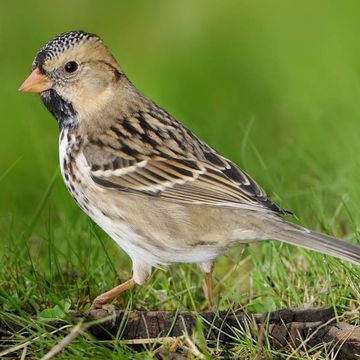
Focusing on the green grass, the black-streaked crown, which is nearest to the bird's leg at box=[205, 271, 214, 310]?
the green grass

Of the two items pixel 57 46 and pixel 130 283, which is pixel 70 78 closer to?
pixel 57 46

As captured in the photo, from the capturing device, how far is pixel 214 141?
26.2 ft

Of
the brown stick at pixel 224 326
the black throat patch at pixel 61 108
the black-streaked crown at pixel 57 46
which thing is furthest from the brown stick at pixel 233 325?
the black-streaked crown at pixel 57 46

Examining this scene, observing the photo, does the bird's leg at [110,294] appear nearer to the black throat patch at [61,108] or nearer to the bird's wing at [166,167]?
the bird's wing at [166,167]

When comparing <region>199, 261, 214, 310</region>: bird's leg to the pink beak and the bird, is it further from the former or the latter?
the pink beak

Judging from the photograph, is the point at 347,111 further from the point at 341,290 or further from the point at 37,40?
the point at 37,40

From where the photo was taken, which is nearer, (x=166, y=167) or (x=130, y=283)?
(x=130, y=283)

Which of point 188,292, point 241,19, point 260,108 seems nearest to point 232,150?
point 260,108

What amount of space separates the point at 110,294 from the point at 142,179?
0.64 m

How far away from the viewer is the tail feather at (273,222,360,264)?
487 cm

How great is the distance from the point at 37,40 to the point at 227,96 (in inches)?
122

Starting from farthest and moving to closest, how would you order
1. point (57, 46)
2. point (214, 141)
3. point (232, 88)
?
point (232, 88) < point (214, 141) < point (57, 46)

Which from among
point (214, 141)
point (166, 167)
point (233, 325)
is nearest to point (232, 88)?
point (214, 141)

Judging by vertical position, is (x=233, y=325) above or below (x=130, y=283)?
below
